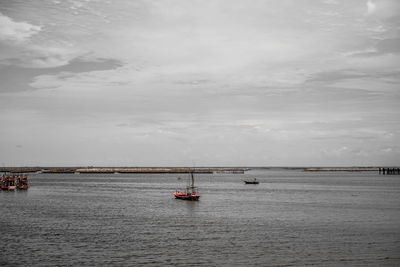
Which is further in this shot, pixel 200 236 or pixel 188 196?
pixel 188 196

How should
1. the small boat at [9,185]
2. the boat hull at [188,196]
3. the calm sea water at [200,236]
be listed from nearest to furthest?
1. the calm sea water at [200,236]
2. the boat hull at [188,196]
3. the small boat at [9,185]

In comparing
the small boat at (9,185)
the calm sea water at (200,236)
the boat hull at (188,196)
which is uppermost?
the small boat at (9,185)

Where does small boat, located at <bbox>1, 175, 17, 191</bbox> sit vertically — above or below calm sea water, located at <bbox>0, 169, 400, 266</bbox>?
above

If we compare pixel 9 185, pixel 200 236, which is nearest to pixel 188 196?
pixel 200 236

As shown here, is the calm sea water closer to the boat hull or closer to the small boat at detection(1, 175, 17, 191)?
the boat hull

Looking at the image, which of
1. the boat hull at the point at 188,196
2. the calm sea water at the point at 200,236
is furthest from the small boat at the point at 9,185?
the boat hull at the point at 188,196

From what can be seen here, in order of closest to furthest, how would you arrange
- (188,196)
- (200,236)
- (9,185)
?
(200,236), (188,196), (9,185)

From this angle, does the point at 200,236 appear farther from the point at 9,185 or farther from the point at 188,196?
the point at 9,185

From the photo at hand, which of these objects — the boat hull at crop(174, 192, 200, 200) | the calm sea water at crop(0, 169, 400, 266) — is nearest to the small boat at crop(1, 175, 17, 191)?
the calm sea water at crop(0, 169, 400, 266)

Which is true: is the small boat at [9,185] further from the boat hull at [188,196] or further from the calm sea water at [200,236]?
the boat hull at [188,196]

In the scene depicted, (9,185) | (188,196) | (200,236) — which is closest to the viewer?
(200,236)

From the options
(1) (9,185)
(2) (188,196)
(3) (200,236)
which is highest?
(1) (9,185)

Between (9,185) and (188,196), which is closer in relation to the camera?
(188,196)

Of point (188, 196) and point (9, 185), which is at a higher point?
point (9, 185)
